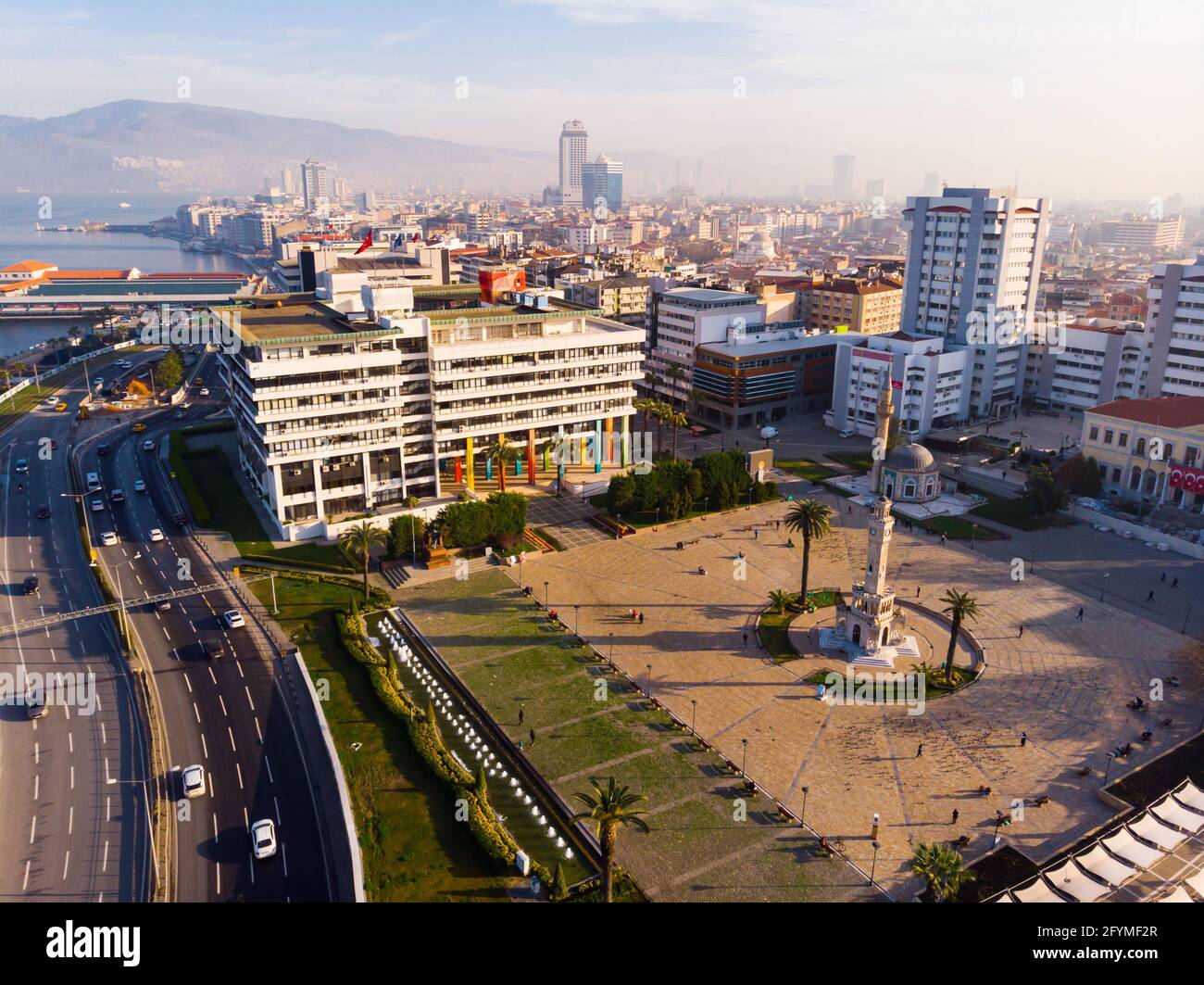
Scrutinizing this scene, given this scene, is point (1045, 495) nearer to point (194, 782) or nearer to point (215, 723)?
point (215, 723)

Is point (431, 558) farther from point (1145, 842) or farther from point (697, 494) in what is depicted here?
point (1145, 842)

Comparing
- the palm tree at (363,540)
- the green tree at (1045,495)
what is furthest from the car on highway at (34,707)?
the green tree at (1045,495)

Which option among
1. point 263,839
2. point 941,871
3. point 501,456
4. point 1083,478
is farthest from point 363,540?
point 1083,478

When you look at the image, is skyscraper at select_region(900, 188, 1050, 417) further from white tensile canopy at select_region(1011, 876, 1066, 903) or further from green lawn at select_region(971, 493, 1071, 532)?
white tensile canopy at select_region(1011, 876, 1066, 903)

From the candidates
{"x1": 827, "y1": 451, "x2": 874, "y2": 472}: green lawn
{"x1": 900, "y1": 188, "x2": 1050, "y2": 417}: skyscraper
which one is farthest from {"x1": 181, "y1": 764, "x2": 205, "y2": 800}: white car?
{"x1": 900, "y1": 188, "x2": 1050, "y2": 417}: skyscraper

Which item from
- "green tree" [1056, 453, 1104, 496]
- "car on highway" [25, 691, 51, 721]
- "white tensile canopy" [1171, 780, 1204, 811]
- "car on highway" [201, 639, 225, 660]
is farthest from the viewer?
"green tree" [1056, 453, 1104, 496]

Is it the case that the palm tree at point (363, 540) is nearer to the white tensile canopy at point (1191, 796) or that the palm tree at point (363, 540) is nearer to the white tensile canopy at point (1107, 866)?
the white tensile canopy at point (1107, 866)
